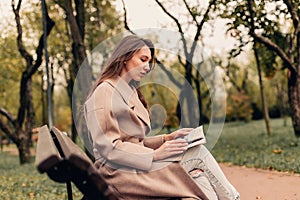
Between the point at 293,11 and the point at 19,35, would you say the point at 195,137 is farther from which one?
the point at 19,35

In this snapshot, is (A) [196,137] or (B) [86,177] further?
(A) [196,137]

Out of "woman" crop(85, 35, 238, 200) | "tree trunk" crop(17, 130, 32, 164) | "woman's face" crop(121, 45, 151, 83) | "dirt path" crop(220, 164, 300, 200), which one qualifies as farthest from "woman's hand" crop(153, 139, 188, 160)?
"tree trunk" crop(17, 130, 32, 164)

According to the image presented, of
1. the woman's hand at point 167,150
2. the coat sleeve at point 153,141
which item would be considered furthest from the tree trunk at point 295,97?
the woman's hand at point 167,150

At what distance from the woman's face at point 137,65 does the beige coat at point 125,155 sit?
0.12 m

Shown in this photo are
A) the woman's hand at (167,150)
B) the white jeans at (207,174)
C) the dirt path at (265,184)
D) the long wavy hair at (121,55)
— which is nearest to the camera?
the woman's hand at (167,150)

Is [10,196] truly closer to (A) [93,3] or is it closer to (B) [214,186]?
(B) [214,186]

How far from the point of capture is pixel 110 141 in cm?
285

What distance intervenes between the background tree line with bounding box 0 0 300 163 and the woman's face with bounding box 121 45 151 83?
18.5 inches

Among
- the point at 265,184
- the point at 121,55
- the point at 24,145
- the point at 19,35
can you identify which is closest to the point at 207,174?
the point at 121,55

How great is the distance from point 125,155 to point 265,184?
540cm

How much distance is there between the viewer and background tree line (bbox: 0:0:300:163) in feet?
43.5

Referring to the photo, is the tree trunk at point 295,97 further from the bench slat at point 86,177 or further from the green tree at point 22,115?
the bench slat at point 86,177

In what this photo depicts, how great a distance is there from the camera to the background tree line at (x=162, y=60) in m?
13.3

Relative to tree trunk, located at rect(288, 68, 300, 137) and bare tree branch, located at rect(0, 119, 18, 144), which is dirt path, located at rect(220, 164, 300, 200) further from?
bare tree branch, located at rect(0, 119, 18, 144)
